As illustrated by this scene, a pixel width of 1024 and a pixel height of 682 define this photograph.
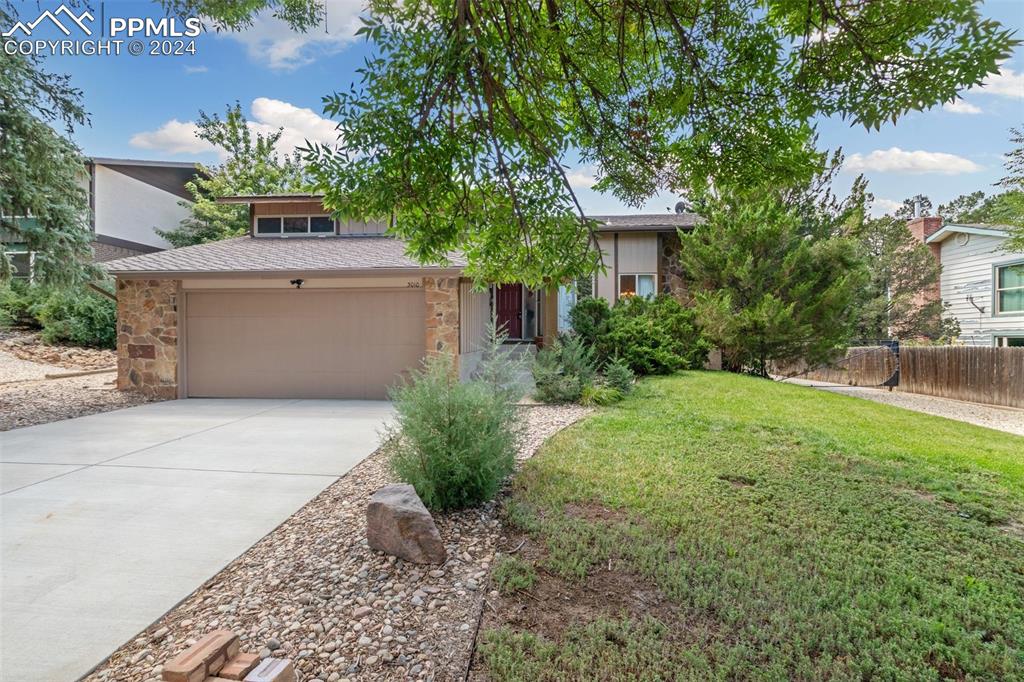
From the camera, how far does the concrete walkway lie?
396 inches

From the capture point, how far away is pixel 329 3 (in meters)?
5.88

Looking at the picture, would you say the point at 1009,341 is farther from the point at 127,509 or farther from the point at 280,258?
the point at 127,509

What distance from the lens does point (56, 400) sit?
9.41 meters

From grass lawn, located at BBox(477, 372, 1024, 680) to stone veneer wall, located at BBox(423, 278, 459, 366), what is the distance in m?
4.02

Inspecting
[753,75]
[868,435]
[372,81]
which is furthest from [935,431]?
[372,81]

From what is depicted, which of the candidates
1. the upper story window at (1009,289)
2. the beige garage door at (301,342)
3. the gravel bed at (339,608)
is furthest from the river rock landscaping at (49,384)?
the upper story window at (1009,289)

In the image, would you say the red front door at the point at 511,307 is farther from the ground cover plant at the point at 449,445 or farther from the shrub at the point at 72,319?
the shrub at the point at 72,319

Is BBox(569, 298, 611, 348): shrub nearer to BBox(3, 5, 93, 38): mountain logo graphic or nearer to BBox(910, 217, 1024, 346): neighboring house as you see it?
BBox(3, 5, 93, 38): mountain logo graphic

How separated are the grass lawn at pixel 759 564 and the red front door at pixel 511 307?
8.53 m

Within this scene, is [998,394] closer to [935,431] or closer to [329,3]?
[935,431]

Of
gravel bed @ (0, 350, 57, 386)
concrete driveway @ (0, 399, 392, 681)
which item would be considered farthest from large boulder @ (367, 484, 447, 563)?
gravel bed @ (0, 350, 57, 386)

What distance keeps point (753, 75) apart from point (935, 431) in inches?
253

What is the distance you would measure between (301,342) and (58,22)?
5.72 m

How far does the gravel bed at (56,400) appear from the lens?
8102mm
